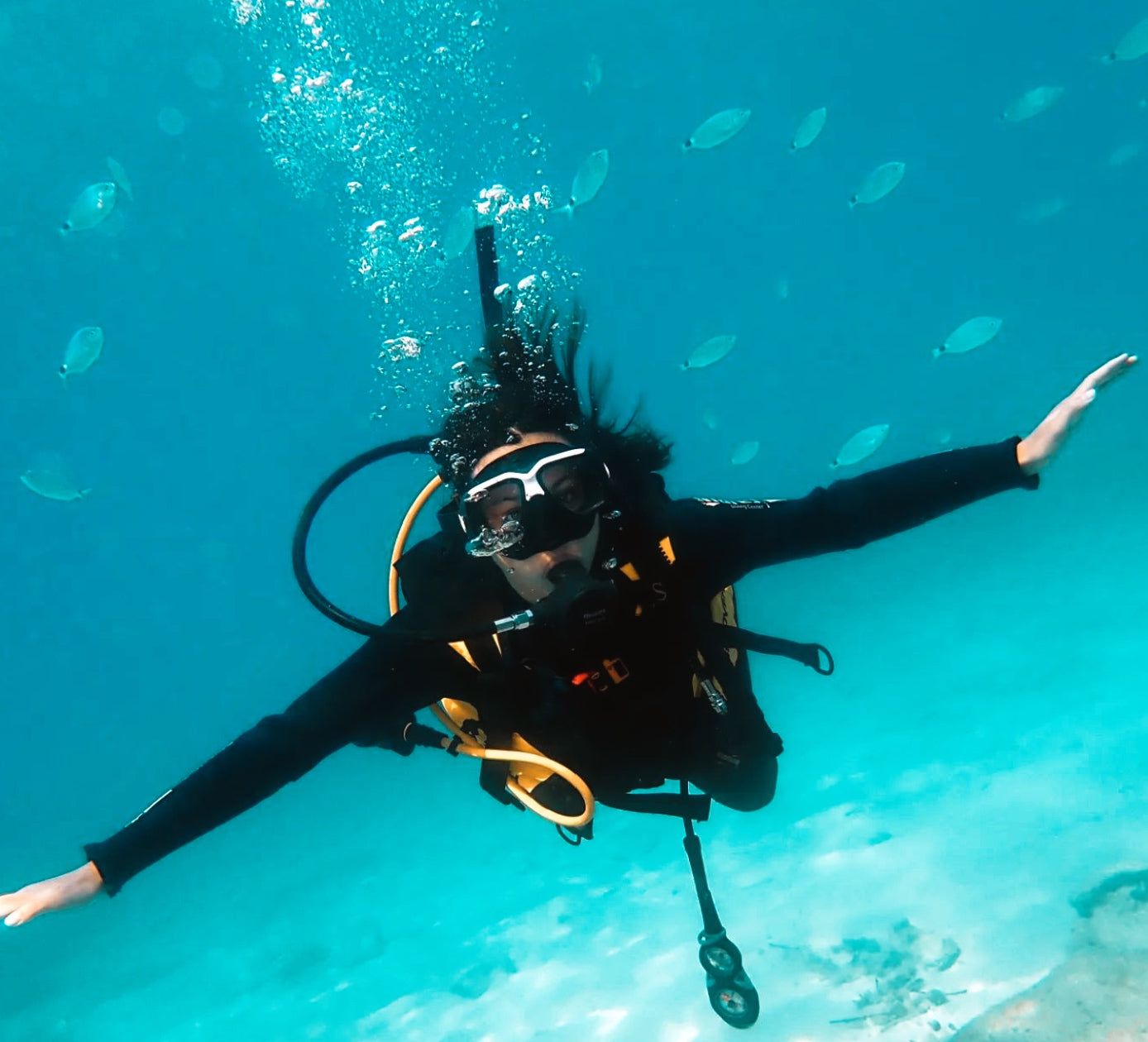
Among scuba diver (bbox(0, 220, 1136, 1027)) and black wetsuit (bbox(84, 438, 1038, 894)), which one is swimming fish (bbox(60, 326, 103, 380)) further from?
black wetsuit (bbox(84, 438, 1038, 894))

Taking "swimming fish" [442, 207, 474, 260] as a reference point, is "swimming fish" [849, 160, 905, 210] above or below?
above

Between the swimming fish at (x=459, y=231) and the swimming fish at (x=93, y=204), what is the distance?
4298mm

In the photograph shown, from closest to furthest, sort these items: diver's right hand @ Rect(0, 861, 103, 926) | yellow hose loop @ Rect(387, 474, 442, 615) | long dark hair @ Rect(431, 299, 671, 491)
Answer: diver's right hand @ Rect(0, 861, 103, 926) → yellow hose loop @ Rect(387, 474, 442, 615) → long dark hair @ Rect(431, 299, 671, 491)

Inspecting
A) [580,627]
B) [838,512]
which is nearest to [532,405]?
[580,627]

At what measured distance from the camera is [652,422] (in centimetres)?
470

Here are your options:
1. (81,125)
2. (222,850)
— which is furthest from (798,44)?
(222,850)

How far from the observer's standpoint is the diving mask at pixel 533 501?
11.2 ft

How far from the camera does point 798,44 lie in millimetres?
18906

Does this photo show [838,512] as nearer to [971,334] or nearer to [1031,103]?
[971,334]

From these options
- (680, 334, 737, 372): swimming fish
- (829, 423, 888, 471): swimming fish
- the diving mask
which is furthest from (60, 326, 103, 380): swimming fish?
(829, 423, 888, 471): swimming fish

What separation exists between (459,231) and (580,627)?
19.5 feet

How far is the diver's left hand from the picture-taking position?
2758 mm

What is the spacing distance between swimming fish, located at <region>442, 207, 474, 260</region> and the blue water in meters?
0.75

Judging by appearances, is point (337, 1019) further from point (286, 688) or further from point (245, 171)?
point (286, 688)
